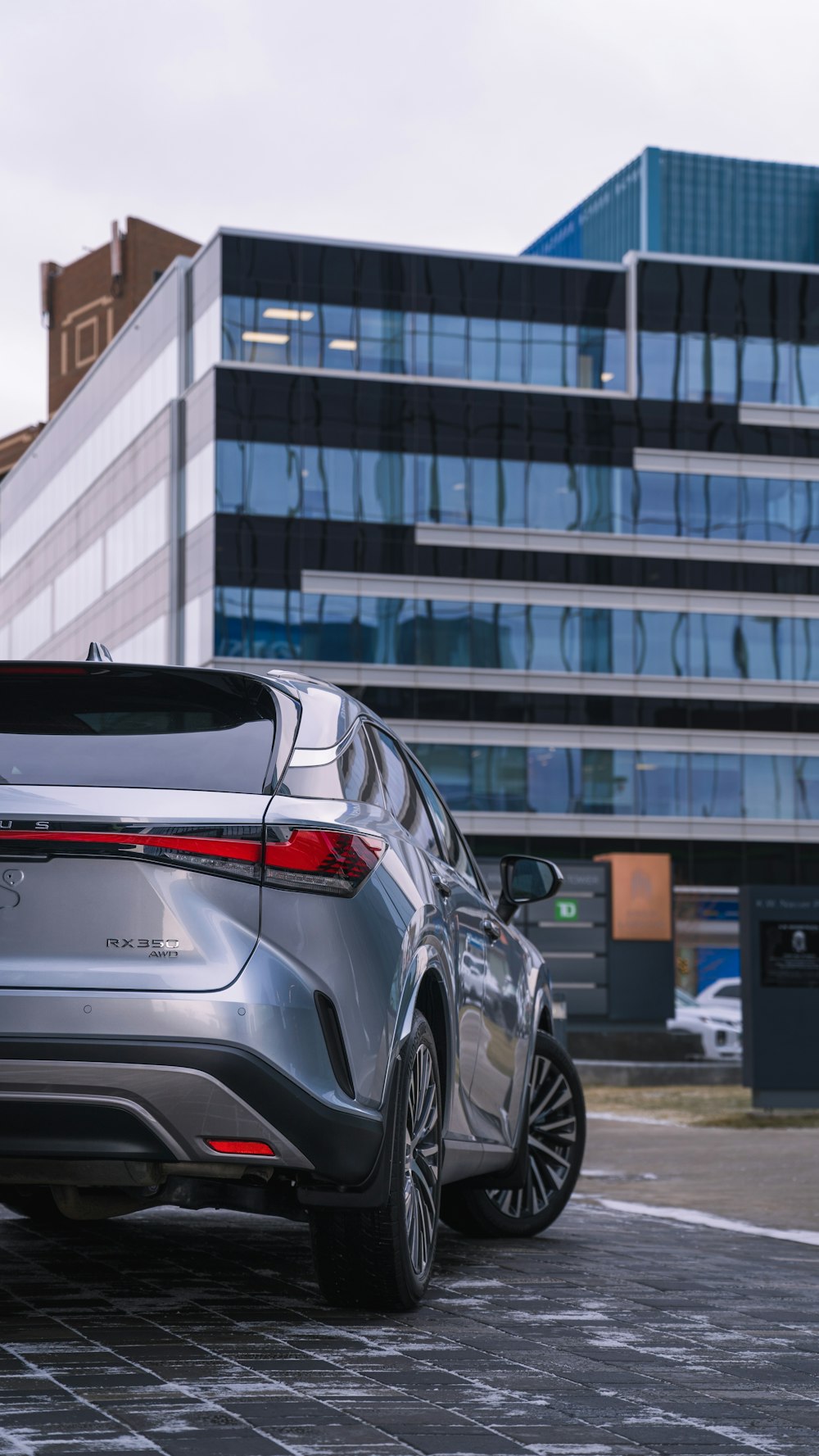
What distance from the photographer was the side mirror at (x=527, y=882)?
7098 millimetres

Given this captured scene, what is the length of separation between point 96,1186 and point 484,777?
57.7 metres

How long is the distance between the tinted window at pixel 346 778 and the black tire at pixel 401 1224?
0.61 meters

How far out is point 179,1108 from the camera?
456 cm

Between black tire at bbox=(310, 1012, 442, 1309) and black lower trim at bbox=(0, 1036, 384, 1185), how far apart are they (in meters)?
0.29

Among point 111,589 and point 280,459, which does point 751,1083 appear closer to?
point 280,459

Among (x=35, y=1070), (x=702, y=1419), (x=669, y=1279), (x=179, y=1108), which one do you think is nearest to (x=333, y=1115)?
(x=179, y=1108)

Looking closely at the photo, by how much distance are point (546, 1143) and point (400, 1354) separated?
2.95 meters

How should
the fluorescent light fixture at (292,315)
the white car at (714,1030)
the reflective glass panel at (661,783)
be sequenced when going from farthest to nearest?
the reflective glass panel at (661,783)
the fluorescent light fixture at (292,315)
the white car at (714,1030)

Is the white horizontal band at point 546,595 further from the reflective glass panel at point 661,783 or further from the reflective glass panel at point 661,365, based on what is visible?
the reflective glass panel at point 661,365

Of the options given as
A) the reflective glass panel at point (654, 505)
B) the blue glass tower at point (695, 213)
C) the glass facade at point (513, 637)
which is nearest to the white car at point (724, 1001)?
the glass facade at point (513, 637)

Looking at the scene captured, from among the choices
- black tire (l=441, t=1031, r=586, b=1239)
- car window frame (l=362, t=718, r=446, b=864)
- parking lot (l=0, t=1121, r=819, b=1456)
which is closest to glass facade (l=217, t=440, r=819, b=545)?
black tire (l=441, t=1031, r=586, b=1239)

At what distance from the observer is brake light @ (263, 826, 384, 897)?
4711 mm

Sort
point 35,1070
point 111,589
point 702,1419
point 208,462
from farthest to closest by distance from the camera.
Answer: point 111,589, point 208,462, point 35,1070, point 702,1419

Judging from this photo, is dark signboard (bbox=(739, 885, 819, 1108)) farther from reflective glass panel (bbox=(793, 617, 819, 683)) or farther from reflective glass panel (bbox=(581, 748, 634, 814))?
reflective glass panel (bbox=(793, 617, 819, 683))
